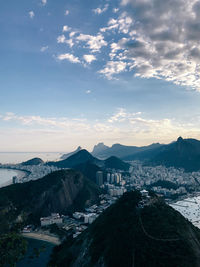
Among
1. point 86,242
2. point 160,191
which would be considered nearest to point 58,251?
point 86,242

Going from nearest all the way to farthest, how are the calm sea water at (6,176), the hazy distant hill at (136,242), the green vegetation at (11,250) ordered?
the hazy distant hill at (136,242) → the green vegetation at (11,250) → the calm sea water at (6,176)

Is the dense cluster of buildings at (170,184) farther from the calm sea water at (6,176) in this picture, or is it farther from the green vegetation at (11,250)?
the calm sea water at (6,176)

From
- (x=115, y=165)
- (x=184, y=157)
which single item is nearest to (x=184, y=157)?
(x=184, y=157)

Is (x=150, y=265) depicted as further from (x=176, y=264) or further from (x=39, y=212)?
(x=39, y=212)

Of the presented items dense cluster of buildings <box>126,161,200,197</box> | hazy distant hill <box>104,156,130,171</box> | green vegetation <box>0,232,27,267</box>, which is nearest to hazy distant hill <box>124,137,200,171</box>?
dense cluster of buildings <box>126,161,200,197</box>

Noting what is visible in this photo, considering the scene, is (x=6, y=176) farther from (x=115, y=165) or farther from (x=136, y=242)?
(x=136, y=242)

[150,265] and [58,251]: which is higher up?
[150,265]

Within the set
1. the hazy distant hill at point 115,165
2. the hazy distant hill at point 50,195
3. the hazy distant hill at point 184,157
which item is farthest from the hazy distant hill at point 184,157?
the hazy distant hill at point 50,195

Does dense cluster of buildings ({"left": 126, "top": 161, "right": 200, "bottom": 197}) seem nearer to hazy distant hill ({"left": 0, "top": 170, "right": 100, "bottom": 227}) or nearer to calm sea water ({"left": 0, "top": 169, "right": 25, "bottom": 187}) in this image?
hazy distant hill ({"left": 0, "top": 170, "right": 100, "bottom": 227})
